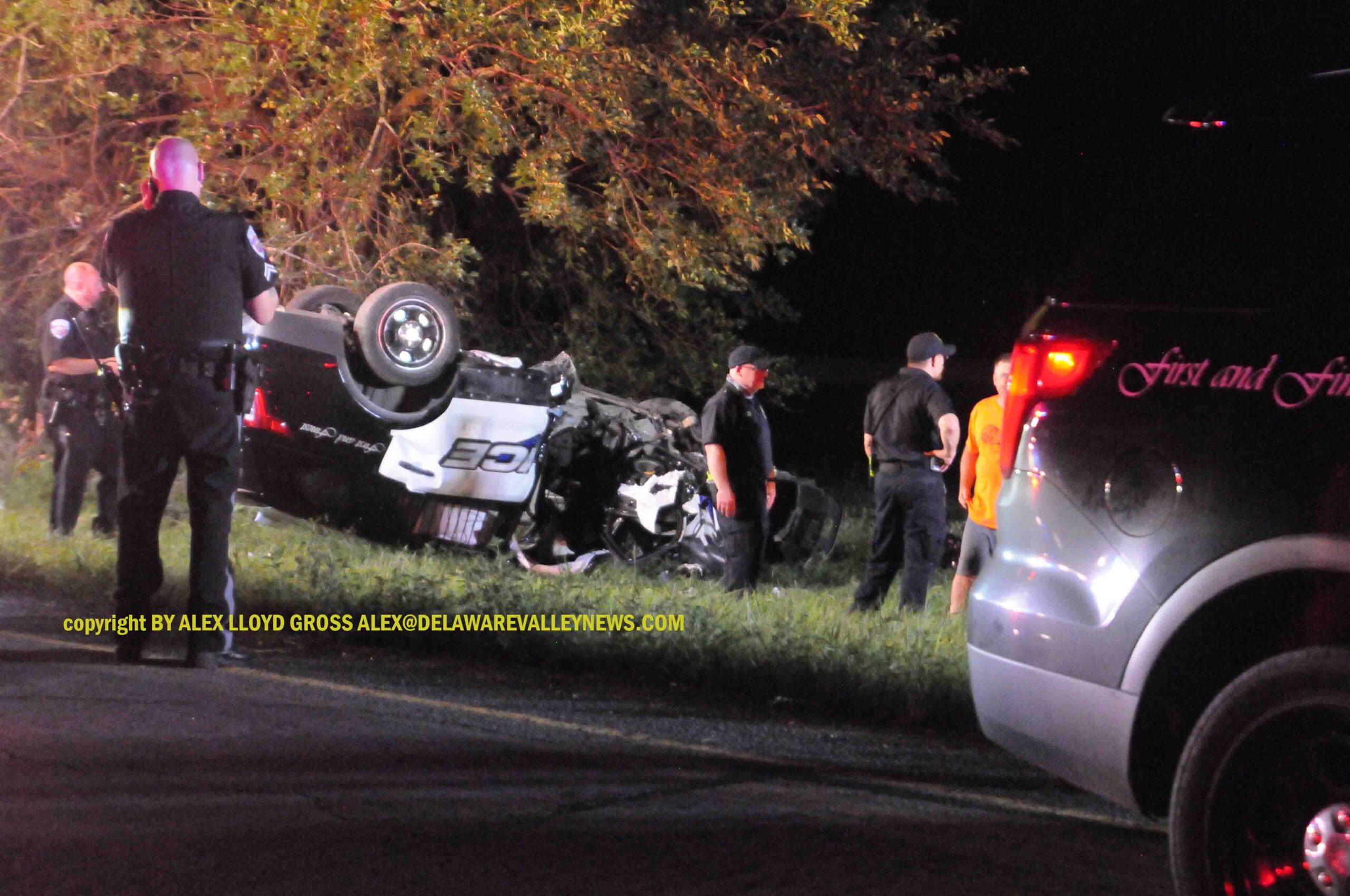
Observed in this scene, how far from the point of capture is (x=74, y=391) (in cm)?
1001

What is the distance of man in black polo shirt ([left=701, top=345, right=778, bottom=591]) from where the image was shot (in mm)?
8133

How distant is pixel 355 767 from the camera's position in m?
5.01

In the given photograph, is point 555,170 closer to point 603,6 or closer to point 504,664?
point 603,6

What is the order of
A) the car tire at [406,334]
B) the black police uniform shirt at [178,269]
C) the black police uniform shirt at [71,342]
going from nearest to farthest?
the black police uniform shirt at [178,269]
the car tire at [406,334]
the black police uniform shirt at [71,342]

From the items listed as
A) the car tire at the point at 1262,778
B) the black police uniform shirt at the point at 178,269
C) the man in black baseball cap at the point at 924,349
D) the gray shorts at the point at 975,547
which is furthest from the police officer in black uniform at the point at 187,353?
the car tire at the point at 1262,778

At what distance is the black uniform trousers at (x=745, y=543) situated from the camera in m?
8.23

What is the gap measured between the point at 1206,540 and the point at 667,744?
8.47 ft

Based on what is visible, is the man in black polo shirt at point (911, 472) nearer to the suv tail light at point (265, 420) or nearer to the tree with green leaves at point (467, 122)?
the suv tail light at point (265, 420)

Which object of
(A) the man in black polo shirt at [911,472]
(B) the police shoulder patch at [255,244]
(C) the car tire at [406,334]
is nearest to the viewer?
(B) the police shoulder patch at [255,244]

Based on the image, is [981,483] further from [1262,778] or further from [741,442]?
[1262,778]

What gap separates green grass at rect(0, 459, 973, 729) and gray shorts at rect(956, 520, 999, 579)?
0.95 ft

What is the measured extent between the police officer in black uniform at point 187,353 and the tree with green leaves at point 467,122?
13.2 ft

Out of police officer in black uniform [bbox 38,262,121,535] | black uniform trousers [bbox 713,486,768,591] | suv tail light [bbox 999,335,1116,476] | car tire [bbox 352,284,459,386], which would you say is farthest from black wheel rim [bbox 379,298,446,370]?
suv tail light [bbox 999,335,1116,476]

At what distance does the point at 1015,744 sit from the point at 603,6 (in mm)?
7420
